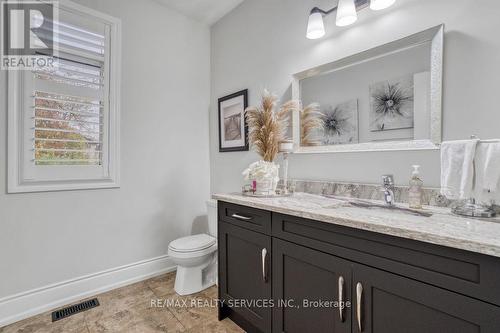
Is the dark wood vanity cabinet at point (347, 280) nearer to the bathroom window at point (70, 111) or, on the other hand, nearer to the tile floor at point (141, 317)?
the tile floor at point (141, 317)

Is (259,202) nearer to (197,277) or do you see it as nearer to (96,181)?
(197,277)

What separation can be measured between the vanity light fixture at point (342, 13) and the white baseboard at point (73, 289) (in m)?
2.43

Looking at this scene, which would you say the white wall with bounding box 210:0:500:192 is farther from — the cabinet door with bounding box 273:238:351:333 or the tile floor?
the tile floor

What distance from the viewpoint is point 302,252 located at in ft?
3.88

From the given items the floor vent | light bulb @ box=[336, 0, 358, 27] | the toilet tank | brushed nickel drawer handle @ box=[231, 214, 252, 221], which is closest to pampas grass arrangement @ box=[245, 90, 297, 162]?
brushed nickel drawer handle @ box=[231, 214, 252, 221]

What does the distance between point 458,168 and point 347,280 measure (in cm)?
67

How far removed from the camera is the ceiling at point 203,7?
2375 mm

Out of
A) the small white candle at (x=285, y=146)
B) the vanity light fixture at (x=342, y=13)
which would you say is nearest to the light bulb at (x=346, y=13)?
the vanity light fixture at (x=342, y=13)

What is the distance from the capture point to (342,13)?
57.5 inches

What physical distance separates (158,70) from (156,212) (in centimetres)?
144

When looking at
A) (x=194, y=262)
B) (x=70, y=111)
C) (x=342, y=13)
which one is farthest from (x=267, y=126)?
(x=70, y=111)

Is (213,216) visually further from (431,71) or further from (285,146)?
(431,71)

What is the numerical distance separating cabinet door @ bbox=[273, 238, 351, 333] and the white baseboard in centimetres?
153

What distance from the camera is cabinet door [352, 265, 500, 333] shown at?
0.72 meters
